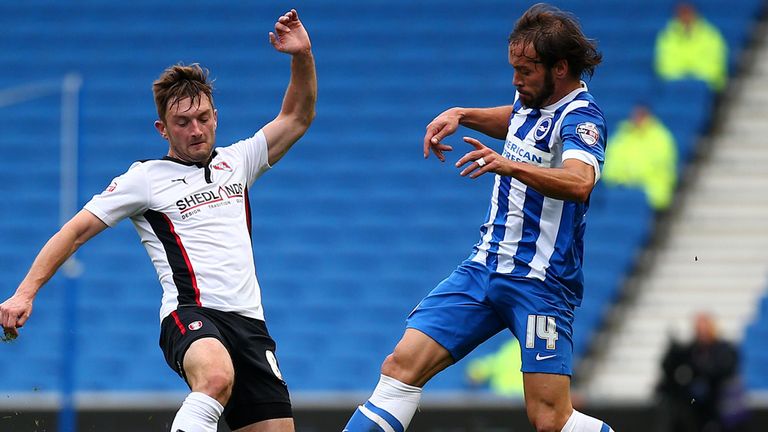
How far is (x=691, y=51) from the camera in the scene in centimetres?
1466

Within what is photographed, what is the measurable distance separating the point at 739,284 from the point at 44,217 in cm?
791

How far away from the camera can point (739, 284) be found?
564 inches

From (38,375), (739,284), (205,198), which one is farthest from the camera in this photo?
(739,284)

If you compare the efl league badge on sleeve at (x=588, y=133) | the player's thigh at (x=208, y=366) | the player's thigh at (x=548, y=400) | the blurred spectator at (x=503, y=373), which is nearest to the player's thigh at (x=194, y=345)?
Result: the player's thigh at (x=208, y=366)

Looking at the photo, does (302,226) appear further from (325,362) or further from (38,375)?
(38,375)


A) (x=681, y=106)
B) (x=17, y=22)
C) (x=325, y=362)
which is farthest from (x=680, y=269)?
(x=17, y=22)

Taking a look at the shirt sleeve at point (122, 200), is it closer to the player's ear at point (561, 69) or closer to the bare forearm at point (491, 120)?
the bare forearm at point (491, 120)

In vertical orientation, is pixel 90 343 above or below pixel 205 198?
below

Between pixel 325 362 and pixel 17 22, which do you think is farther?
pixel 17 22

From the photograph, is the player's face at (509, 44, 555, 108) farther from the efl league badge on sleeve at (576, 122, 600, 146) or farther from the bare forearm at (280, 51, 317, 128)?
the bare forearm at (280, 51, 317, 128)

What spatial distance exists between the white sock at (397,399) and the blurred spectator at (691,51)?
33.6 feet

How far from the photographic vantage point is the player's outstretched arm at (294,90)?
231 inches

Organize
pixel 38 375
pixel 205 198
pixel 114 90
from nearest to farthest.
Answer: pixel 205 198 < pixel 38 375 < pixel 114 90

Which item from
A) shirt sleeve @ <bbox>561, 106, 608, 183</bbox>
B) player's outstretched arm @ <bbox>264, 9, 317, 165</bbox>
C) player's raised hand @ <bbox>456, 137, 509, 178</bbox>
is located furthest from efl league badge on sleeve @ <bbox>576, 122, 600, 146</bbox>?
player's outstretched arm @ <bbox>264, 9, 317, 165</bbox>
